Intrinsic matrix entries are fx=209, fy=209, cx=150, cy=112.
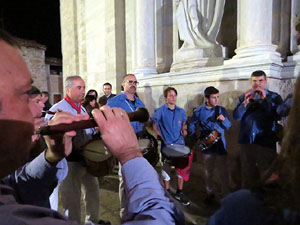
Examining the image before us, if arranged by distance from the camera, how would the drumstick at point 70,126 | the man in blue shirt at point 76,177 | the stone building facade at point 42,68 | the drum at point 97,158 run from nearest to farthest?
1. the drumstick at point 70,126
2. the drum at point 97,158
3. the man in blue shirt at point 76,177
4. the stone building facade at point 42,68

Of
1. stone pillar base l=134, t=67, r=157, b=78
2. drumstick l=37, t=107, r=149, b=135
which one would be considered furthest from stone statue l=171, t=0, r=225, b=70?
drumstick l=37, t=107, r=149, b=135

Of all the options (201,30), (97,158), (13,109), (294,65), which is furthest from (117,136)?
(201,30)

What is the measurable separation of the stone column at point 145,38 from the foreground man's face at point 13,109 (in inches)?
201

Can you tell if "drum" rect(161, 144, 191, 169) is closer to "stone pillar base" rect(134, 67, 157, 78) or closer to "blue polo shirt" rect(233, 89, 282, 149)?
"blue polo shirt" rect(233, 89, 282, 149)

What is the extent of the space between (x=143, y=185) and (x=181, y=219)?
18 centimetres

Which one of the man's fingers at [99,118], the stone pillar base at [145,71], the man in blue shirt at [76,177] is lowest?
the man in blue shirt at [76,177]

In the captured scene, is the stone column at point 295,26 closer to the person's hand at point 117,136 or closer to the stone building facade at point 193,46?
the stone building facade at point 193,46

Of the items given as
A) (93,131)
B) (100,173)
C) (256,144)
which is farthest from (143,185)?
(256,144)

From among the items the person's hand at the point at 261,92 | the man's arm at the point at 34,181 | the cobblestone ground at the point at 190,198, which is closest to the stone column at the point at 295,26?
the person's hand at the point at 261,92

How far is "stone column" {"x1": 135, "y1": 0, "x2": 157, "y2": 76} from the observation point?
5.74 meters

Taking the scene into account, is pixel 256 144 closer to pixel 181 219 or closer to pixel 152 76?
pixel 181 219

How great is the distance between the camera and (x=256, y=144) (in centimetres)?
293

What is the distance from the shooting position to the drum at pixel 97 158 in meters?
2.13

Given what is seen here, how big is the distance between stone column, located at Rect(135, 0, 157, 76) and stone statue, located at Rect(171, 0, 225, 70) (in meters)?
1.06
